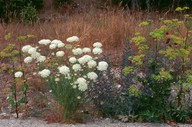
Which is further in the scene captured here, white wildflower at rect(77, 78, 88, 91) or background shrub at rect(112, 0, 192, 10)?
background shrub at rect(112, 0, 192, 10)

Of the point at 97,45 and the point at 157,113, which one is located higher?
the point at 97,45

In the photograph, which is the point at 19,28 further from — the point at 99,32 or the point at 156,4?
the point at 156,4

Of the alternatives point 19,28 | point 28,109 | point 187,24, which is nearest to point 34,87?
point 28,109

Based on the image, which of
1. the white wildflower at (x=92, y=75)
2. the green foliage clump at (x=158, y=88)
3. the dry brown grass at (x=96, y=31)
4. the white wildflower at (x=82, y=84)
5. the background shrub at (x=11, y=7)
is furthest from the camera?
the background shrub at (x=11, y=7)

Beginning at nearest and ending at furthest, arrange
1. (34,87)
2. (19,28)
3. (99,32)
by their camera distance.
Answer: (34,87) < (99,32) < (19,28)

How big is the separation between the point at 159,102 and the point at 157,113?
151 millimetres

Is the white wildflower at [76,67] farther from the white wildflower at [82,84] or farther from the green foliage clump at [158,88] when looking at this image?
the green foliage clump at [158,88]

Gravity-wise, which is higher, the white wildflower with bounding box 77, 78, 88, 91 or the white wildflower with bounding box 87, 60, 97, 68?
the white wildflower with bounding box 87, 60, 97, 68

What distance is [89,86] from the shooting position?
7.01 meters

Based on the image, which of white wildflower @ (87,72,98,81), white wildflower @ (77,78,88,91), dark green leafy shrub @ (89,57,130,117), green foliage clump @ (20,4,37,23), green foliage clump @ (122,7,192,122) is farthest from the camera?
green foliage clump @ (20,4,37,23)

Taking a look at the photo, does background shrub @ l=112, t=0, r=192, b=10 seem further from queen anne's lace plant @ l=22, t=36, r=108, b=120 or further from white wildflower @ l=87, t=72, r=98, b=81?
white wildflower @ l=87, t=72, r=98, b=81

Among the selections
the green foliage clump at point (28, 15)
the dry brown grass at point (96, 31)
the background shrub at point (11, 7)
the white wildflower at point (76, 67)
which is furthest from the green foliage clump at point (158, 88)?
the background shrub at point (11, 7)

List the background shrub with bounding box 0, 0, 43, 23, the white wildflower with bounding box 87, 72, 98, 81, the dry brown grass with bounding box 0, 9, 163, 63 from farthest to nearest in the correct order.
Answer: the background shrub with bounding box 0, 0, 43, 23
the dry brown grass with bounding box 0, 9, 163, 63
the white wildflower with bounding box 87, 72, 98, 81

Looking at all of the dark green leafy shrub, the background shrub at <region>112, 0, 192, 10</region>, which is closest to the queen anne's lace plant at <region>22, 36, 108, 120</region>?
the dark green leafy shrub
